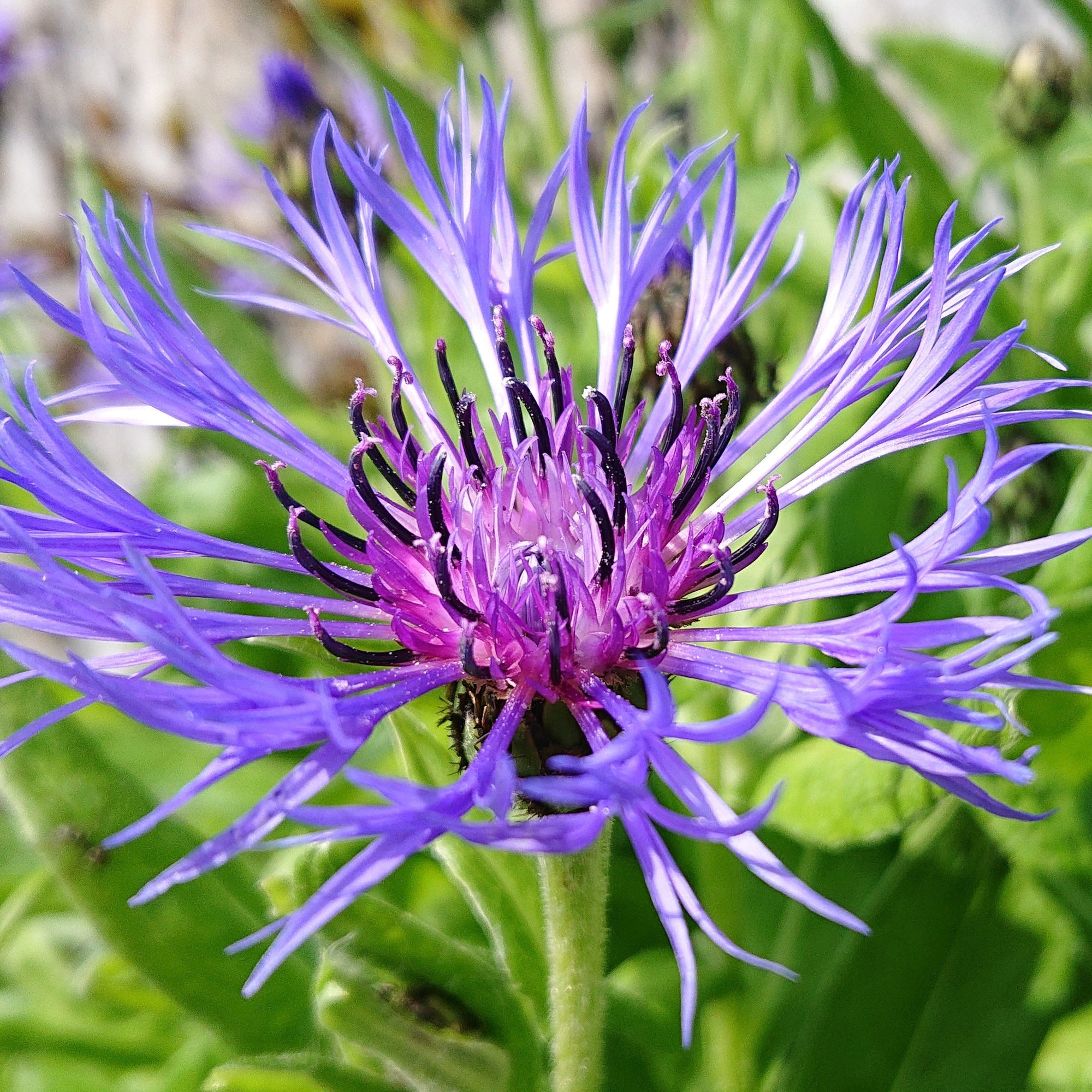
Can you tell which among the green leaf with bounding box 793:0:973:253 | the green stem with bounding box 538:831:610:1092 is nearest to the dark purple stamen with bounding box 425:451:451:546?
the green stem with bounding box 538:831:610:1092

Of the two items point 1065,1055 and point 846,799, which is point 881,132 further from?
point 1065,1055

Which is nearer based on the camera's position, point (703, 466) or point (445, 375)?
point (703, 466)

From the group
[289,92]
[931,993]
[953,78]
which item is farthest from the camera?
[953,78]

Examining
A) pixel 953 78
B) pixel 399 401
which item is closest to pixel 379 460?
pixel 399 401

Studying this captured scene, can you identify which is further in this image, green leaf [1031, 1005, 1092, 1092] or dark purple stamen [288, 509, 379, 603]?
green leaf [1031, 1005, 1092, 1092]

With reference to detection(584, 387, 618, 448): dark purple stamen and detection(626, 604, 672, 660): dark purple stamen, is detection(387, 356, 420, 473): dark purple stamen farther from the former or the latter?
detection(626, 604, 672, 660): dark purple stamen

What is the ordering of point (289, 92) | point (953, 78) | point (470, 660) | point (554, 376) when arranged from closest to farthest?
point (470, 660) → point (554, 376) → point (289, 92) → point (953, 78)

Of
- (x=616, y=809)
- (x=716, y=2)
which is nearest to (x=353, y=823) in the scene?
(x=616, y=809)
